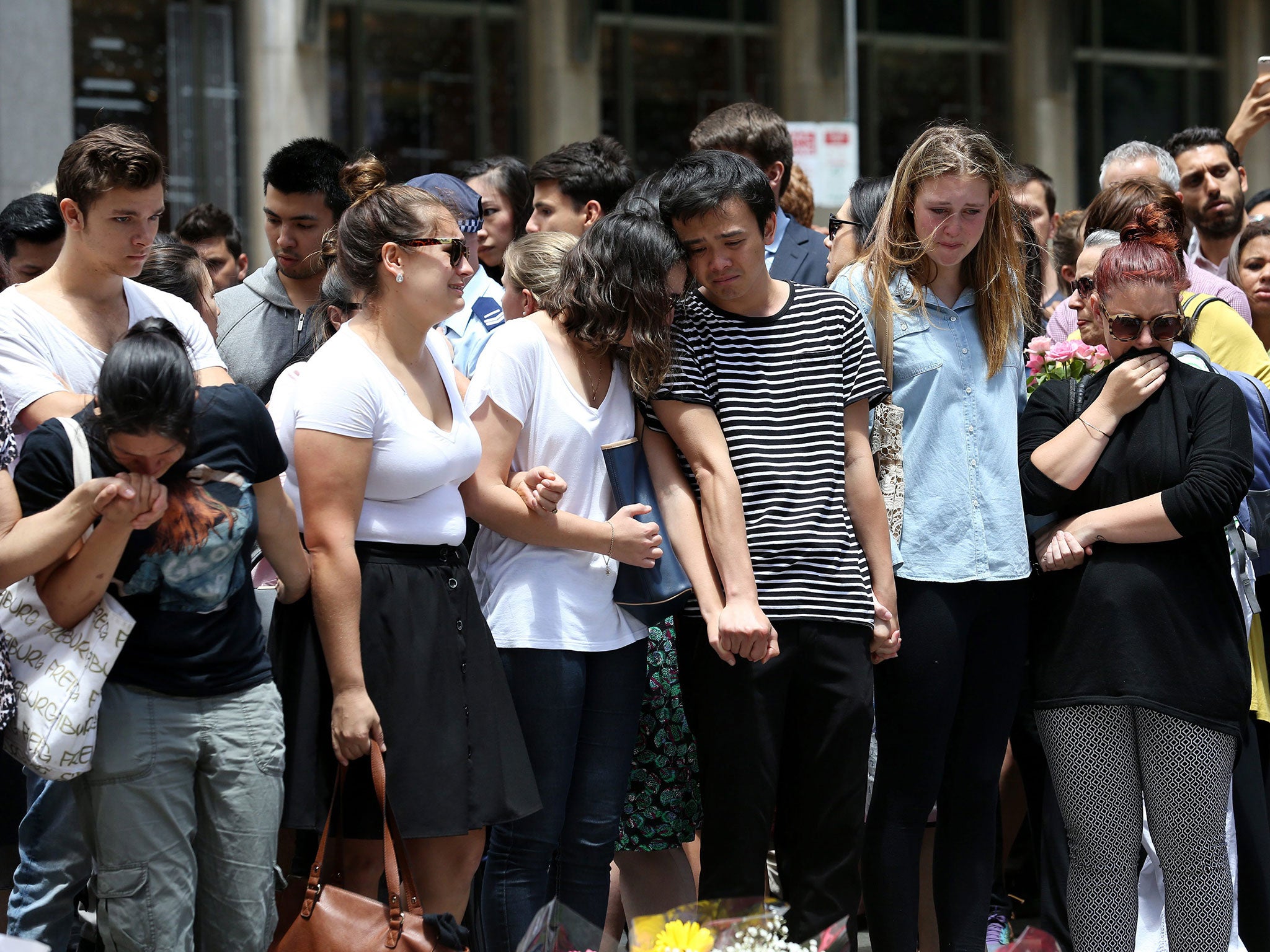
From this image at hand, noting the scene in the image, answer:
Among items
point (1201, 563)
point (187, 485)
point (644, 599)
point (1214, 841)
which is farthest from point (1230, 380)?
point (187, 485)

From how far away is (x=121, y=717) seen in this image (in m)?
2.73

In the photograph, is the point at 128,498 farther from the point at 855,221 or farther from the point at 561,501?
the point at 855,221

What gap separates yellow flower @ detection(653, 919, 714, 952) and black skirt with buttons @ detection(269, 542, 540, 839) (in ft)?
2.40

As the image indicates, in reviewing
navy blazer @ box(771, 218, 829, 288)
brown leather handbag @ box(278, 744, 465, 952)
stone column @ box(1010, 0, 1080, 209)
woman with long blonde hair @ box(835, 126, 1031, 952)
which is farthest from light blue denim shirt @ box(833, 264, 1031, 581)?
stone column @ box(1010, 0, 1080, 209)

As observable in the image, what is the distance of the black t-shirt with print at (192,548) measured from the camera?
8.89 feet

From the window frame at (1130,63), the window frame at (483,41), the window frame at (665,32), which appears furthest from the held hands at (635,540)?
the window frame at (1130,63)

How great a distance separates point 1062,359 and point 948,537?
73 centimetres

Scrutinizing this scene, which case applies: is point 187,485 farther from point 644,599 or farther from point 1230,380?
point 1230,380

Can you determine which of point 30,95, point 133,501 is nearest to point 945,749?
point 133,501

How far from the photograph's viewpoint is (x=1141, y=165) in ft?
17.5

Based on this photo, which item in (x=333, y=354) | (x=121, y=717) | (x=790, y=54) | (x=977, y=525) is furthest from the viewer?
(x=790, y=54)

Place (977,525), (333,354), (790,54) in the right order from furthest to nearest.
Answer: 1. (790,54)
2. (977,525)
3. (333,354)

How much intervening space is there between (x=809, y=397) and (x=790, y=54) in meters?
12.6

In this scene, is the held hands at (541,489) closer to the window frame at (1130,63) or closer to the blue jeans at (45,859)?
the blue jeans at (45,859)
